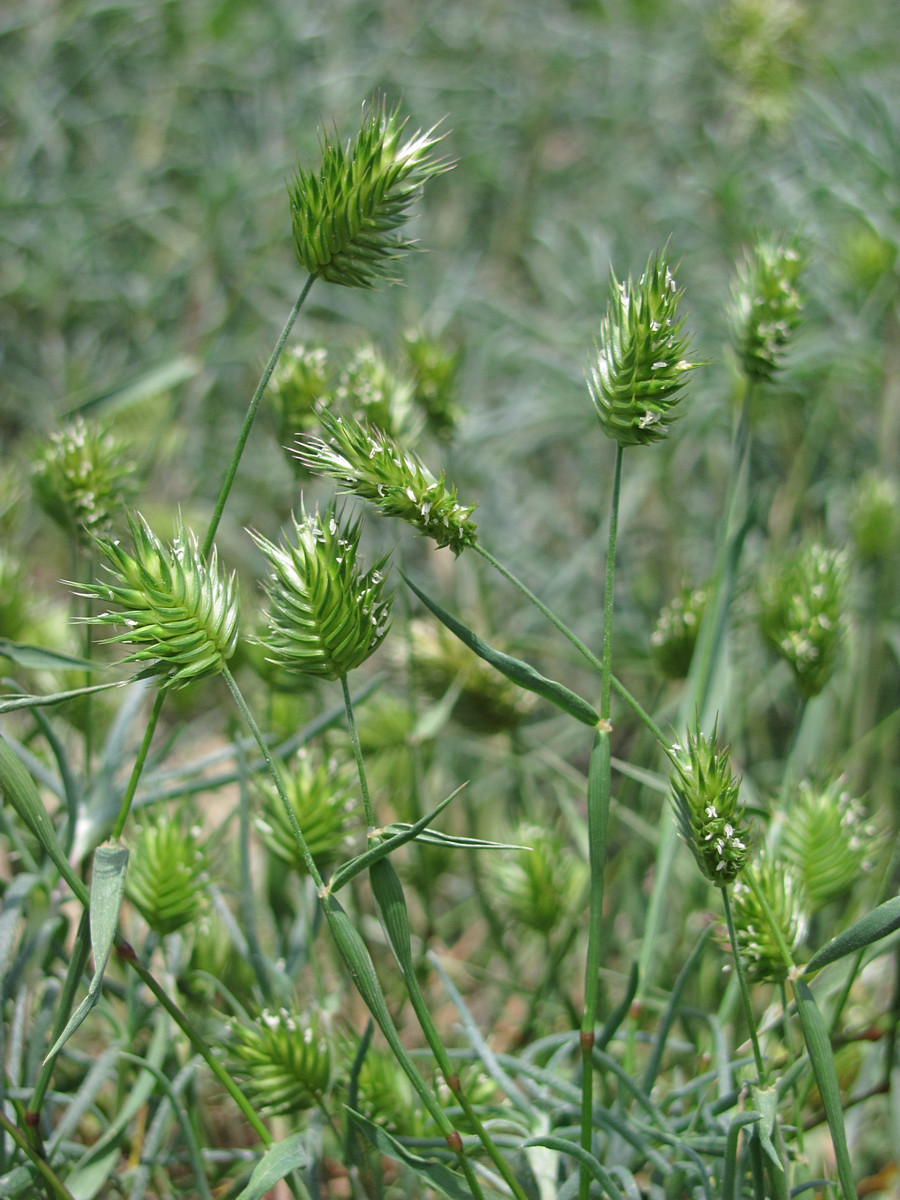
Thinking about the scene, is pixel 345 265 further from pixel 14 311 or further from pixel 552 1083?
pixel 14 311

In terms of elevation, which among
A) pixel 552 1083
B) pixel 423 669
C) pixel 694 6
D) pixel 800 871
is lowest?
pixel 552 1083

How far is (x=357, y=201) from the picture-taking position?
64 cm

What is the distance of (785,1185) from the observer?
649mm

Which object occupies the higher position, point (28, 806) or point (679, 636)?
point (679, 636)

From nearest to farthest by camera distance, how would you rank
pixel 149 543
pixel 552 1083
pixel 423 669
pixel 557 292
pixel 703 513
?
pixel 149 543, pixel 552 1083, pixel 423 669, pixel 703 513, pixel 557 292

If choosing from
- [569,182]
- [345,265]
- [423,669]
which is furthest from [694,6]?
[345,265]

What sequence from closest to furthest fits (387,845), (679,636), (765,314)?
(387,845) < (765,314) < (679,636)

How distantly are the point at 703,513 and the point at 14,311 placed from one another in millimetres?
1439

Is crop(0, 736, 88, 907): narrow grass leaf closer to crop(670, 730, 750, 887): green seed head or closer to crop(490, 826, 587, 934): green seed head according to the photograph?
crop(670, 730, 750, 887): green seed head

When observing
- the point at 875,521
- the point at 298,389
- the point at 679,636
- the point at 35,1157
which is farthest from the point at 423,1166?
the point at 875,521

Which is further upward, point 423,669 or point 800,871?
point 423,669

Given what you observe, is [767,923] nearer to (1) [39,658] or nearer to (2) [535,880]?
(2) [535,880]

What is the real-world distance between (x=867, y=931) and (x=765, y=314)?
1.52ft

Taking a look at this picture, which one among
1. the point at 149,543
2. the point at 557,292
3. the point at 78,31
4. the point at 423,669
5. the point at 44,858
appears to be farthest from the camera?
the point at 78,31
